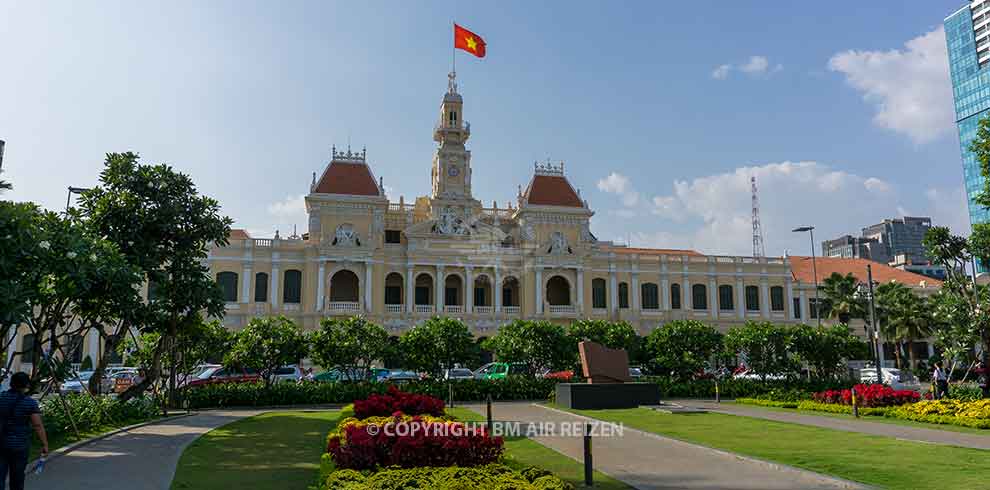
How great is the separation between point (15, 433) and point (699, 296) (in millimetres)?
51443

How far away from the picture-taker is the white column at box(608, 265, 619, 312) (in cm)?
5250

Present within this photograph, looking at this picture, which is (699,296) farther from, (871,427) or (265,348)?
(871,427)

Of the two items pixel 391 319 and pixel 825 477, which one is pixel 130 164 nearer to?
pixel 825 477

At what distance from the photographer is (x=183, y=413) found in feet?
75.4

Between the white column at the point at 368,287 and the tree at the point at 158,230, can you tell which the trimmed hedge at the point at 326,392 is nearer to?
the tree at the point at 158,230

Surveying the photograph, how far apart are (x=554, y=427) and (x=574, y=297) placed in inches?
1315

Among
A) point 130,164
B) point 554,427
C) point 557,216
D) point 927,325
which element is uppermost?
point 557,216

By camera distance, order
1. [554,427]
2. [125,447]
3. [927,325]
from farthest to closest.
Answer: [927,325], [554,427], [125,447]

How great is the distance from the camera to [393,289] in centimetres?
5125

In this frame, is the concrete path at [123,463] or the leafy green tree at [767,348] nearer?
the concrete path at [123,463]

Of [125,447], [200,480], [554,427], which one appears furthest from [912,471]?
[125,447]

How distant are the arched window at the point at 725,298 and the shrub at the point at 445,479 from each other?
4969 centimetres

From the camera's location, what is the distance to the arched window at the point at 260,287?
4747 centimetres

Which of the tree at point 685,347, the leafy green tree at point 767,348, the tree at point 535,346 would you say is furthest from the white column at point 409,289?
the leafy green tree at point 767,348
